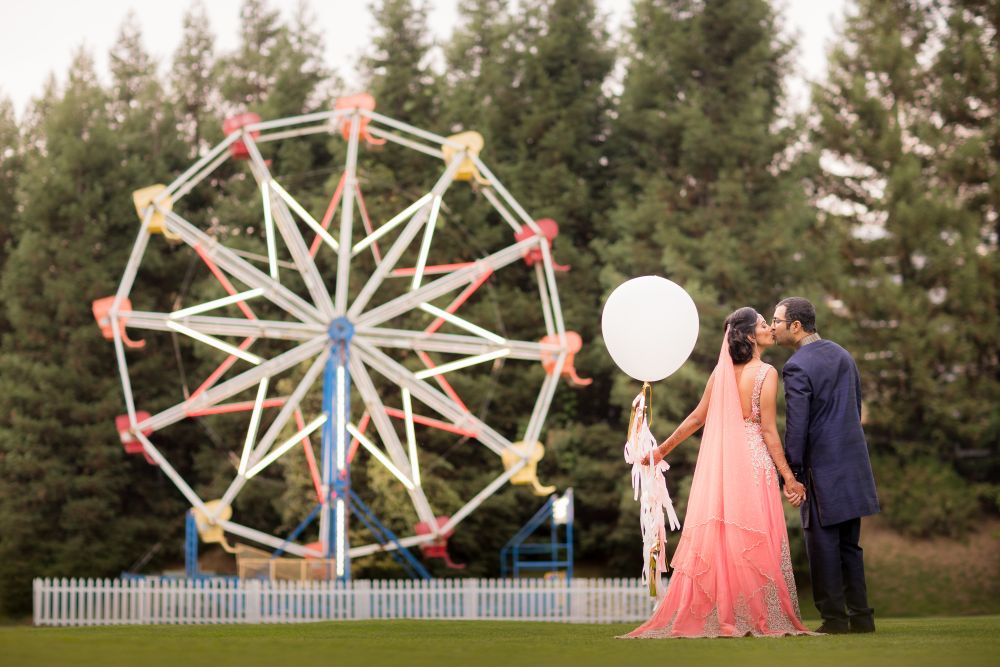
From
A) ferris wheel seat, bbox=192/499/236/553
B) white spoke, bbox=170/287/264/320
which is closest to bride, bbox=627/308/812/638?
white spoke, bbox=170/287/264/320

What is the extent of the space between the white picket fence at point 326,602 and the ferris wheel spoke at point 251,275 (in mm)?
3906

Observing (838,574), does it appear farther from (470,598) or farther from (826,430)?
(470,598)

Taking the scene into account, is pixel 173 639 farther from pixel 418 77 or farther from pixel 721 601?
pixel 418 77

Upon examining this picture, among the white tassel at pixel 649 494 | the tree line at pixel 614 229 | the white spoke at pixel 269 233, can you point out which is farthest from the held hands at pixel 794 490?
the tree line at pixel 614 229

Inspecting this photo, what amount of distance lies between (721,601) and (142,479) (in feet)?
73.6

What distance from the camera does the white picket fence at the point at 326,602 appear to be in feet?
57.8

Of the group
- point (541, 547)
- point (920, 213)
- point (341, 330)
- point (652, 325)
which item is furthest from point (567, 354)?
point (652, 325)

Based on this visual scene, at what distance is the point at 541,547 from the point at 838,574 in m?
16.8

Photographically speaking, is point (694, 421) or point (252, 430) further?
point (252, 430)

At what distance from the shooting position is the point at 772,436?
692cm

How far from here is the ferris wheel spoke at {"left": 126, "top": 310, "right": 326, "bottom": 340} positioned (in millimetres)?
18516

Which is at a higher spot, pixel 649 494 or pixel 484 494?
pixel 649 494

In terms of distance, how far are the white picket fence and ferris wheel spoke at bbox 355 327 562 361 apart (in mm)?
3381

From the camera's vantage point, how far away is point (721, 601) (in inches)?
257
